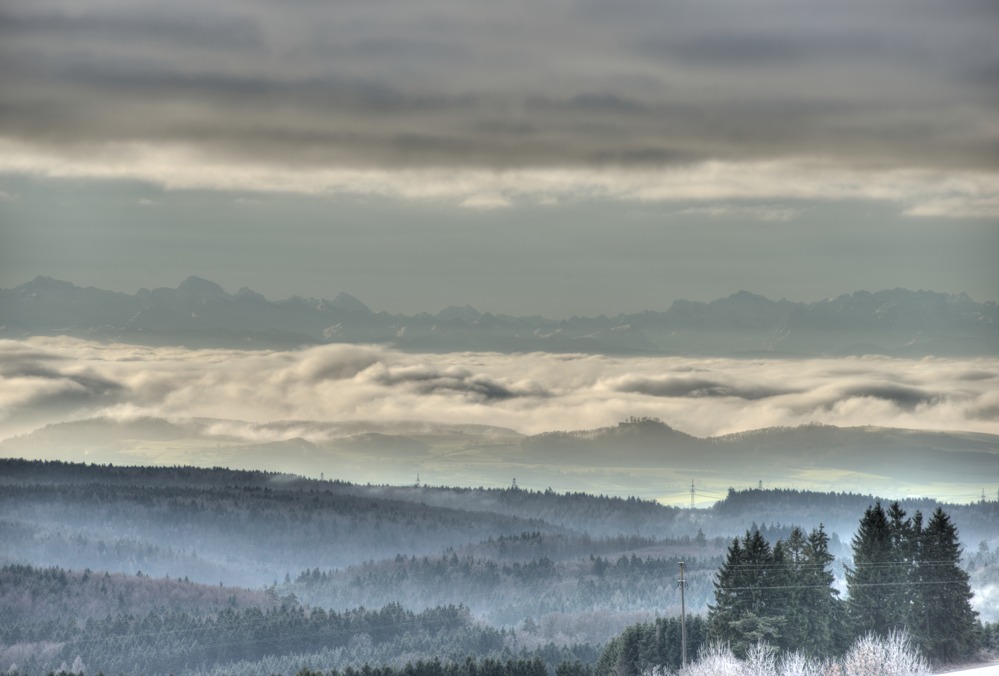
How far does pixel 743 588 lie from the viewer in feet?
520

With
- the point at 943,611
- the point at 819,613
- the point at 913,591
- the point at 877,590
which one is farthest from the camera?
the point at 913,591

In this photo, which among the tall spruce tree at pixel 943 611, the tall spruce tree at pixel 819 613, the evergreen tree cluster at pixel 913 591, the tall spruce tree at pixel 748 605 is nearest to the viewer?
the tall spruce tree at pixel 748 605

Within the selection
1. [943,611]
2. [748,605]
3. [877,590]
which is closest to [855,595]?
[877,590]

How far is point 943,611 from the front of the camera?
16638 centimetres

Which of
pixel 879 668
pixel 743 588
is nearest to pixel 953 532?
pixel 743 588

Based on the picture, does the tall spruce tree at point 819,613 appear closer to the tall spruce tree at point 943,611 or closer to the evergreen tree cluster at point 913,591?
the evergreen tree cluster at point 913,591

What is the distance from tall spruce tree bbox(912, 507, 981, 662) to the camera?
164m

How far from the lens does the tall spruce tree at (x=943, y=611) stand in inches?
6471

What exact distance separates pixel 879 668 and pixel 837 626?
92.7 feet

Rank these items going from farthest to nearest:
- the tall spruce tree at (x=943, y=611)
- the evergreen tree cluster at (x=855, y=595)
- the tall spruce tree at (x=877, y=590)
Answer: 1. the tall spruce tree at (x=877, y=590)
2. the tall spruce tree at (x=943, y=611)
3. the evergreen tree cluster at (x=855, y=595)

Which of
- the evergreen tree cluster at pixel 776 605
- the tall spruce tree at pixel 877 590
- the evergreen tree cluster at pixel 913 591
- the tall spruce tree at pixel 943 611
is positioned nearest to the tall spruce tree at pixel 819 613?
the evergreen tree cluster at pixel 776 605

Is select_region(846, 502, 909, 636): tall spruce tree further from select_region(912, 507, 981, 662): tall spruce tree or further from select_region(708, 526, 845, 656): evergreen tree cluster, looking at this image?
select_region(708, 526, 845, 656): evergreen tree cluster

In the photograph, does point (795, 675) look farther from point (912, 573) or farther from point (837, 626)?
point (912, 573)

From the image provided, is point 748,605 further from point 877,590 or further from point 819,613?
point 877,590
